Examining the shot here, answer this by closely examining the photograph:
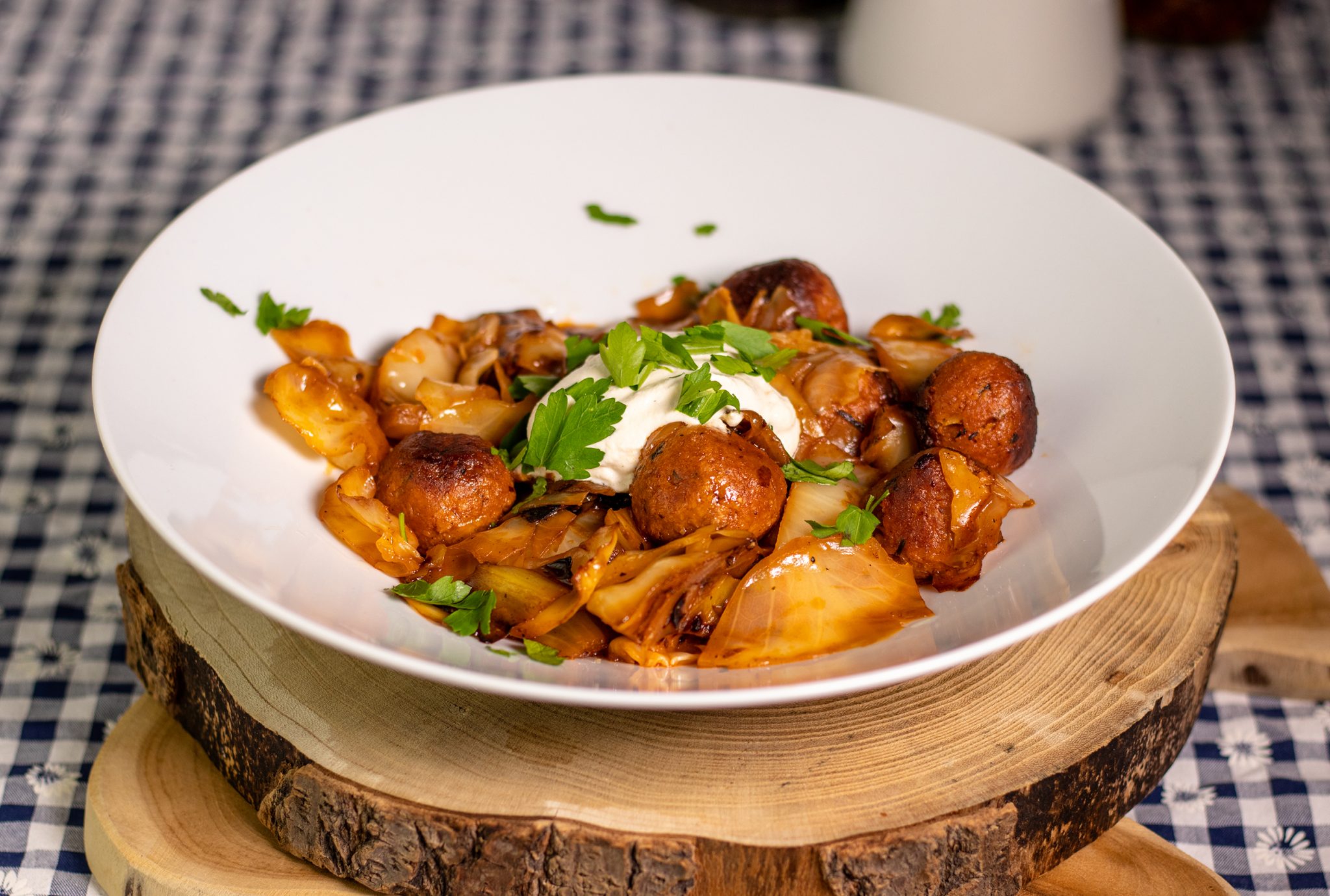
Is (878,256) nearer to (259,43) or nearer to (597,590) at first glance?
(597,590)

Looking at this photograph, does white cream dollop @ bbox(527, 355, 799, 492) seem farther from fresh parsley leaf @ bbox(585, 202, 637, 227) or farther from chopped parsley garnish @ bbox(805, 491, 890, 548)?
fresh parsley leaf @ bbox(585, 202, 637, 227)

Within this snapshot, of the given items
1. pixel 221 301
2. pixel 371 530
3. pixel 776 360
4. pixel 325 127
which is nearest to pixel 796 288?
pixel 776 360

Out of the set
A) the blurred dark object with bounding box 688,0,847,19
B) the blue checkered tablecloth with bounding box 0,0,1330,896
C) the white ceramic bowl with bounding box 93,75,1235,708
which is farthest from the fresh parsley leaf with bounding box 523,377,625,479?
the blurred dark object with bounding box 688,0,847,19

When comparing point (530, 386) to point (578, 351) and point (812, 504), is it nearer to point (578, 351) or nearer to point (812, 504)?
point (578, 351)

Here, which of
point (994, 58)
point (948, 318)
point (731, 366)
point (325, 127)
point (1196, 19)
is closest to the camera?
point (731, 366)

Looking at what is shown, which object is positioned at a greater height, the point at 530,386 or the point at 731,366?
the point at 731,366

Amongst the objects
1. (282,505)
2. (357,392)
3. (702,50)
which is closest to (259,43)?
(702,50)
